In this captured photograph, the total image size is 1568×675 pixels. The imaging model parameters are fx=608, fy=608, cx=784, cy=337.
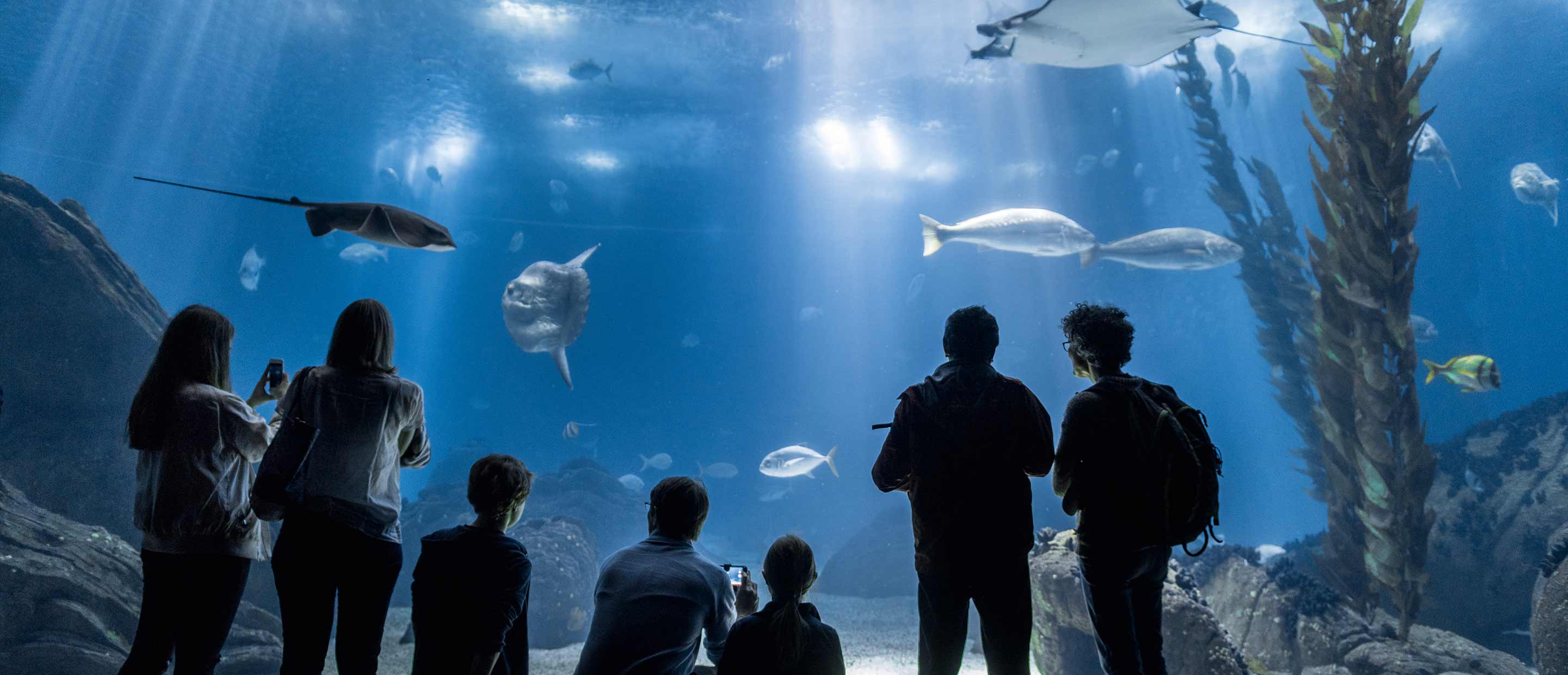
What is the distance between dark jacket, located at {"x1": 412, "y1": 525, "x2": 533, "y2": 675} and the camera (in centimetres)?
193

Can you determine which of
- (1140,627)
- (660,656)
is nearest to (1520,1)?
(1140,627)

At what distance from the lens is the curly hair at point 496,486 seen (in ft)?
6.83

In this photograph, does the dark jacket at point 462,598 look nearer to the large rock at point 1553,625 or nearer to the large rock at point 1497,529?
the large rock at point 1553,625

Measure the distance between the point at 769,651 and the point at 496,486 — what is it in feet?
3.54

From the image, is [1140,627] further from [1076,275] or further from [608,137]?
[1076,275]

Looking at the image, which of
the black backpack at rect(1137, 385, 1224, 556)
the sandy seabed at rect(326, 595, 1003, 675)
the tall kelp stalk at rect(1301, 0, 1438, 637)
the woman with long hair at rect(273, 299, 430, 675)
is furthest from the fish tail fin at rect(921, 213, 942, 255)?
the woman with long hair at rect(273, 299, 430, 675)

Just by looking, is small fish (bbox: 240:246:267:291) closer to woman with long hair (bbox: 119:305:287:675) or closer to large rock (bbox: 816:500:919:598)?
large rock (bbox: 816:500:919:598)

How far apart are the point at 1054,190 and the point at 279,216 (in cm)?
3536

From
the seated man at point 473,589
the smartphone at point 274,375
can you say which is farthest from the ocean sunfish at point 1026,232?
the smartphone at point 274,375

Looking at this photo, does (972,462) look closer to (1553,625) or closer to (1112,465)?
(1112,465)

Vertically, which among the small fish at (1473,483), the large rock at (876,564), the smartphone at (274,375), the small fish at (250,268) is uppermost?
the small fish at (250,268)

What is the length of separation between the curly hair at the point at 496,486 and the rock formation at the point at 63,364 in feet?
26.5

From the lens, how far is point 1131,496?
203cm

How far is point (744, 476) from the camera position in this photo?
26.6 metres
